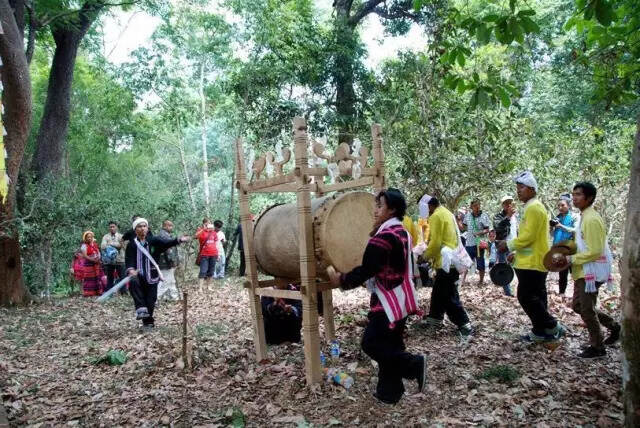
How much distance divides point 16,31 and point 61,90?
357 centimetres

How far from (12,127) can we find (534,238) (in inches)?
416

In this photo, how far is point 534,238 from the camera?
5.98 metres

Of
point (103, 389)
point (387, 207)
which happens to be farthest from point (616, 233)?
point (103, 389)

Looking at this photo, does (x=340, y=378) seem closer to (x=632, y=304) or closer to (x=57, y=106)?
(x=632, y=304)

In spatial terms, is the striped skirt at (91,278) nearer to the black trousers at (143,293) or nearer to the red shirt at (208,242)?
the red shirt at (208,242)

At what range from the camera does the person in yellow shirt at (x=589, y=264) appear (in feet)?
17.6

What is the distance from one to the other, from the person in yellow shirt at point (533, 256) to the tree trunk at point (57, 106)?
12572mm

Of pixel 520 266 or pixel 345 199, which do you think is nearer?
pixel 345 199

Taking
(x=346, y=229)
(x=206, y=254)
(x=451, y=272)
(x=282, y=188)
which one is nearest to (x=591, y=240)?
(x=451, y=272)

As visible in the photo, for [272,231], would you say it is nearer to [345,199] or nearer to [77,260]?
[345,199]

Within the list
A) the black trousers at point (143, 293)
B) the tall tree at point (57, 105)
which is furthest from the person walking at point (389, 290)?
the tall tree at point (57, 105)

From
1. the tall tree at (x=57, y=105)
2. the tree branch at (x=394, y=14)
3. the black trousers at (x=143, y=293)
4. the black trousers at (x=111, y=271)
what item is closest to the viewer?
→ the black trousers at (x=143, y=293)

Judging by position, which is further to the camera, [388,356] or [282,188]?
[282,188]

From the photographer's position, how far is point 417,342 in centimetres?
657
